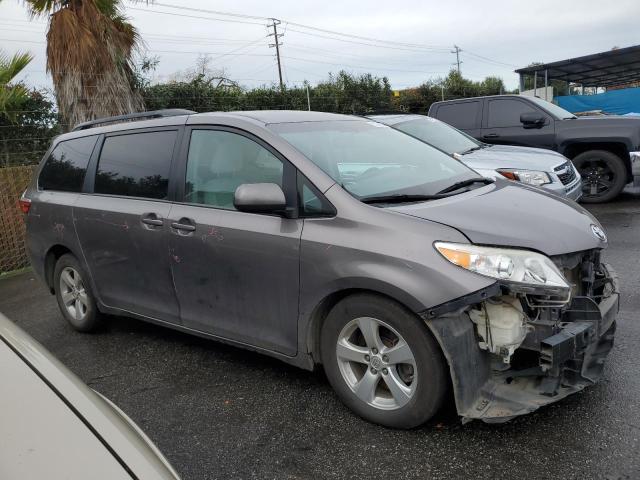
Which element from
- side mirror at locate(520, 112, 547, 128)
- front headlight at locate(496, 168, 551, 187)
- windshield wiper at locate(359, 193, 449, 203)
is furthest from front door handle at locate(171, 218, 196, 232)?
side mirror at locate(520, 112, 547, 128)

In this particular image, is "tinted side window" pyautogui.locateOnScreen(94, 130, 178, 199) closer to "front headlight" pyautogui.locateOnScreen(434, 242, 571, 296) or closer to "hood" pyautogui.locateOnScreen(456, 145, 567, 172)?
"front headlight" pyautogui.locateOnScreen(434, 242, 571, 296)

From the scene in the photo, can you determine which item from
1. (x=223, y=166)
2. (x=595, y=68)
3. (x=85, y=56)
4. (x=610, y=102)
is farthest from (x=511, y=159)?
(x=610, y=102)

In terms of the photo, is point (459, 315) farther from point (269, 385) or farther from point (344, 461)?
point (269, 385)

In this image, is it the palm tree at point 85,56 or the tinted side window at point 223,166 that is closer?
the tinted side window at point 223,166

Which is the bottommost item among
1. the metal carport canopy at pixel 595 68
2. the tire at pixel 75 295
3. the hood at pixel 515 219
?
the tire at pixel 75 295

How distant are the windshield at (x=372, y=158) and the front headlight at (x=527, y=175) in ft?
10.2

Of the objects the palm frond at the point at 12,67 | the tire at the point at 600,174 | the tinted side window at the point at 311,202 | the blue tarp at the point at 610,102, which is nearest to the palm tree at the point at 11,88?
the palm frond at the point at 12,67

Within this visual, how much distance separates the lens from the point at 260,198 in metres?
3.09

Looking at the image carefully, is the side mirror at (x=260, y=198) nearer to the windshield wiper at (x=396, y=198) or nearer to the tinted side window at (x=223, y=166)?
the tinted side window at (x=223, y=166)

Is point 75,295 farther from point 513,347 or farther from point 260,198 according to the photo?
point 513,347

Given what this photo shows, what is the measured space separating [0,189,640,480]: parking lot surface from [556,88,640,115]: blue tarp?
63.1ft

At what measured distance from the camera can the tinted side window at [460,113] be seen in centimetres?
1002

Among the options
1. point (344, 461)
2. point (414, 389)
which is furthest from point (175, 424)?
point (414, 389)

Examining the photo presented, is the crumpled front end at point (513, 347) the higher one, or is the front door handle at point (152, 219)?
the front door handle at point (152, 219)
